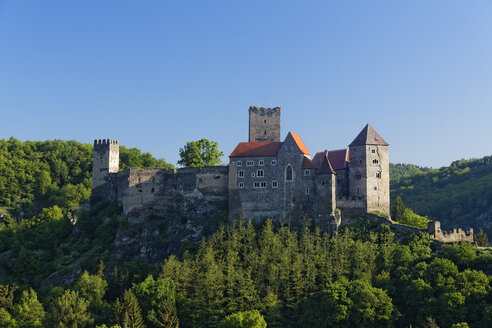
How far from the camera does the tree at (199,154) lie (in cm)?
9338

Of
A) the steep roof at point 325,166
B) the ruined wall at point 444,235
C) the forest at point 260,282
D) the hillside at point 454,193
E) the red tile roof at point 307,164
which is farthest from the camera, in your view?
the hillside at point 454,193

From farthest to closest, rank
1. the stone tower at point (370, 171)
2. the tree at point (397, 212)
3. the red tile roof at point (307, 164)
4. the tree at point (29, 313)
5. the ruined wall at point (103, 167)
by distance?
the ruined wall at point (103, 167), the tree at point (397, 212), the red tile roof at point (307, 164), the stone tower at point (370, 171), the tree at point (29, 313)

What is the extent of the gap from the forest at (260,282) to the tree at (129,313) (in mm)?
111

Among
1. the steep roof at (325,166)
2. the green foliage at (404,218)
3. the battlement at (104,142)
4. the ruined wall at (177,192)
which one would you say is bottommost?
the green foliage at (404,218)

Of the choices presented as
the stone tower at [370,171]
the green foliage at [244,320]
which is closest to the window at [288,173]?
the stone tower at [370,171]

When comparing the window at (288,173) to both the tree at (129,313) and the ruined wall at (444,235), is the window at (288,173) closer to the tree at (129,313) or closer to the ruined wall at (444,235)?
the ruined wall at (444,235)

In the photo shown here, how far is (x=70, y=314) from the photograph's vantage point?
208ft

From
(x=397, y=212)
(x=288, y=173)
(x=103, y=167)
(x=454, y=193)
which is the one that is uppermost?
(x=103, y=167)

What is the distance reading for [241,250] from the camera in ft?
234

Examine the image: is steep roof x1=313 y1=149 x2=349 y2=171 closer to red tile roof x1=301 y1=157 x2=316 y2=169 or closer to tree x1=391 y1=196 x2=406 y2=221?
red tile roof x1=301 y1=157 x2=316 y2=169

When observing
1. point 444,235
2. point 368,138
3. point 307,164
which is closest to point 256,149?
point 307,164

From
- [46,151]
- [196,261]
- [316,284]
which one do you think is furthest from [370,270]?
[46,151]

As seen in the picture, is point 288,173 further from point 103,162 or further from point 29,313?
point 29,313

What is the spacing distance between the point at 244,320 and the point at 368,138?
2988cm
